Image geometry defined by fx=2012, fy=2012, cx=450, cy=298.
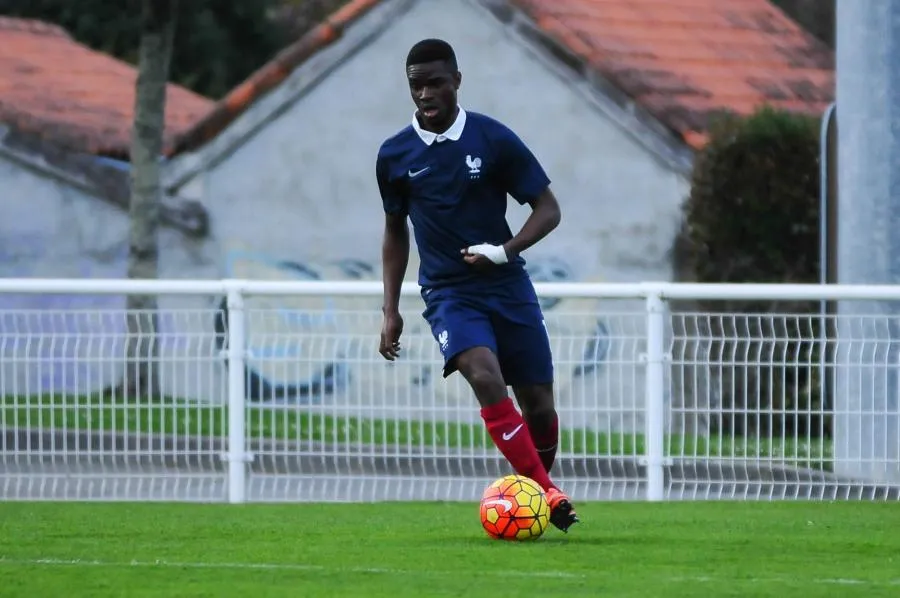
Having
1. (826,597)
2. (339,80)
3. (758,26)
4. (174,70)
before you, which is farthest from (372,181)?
(174,70)

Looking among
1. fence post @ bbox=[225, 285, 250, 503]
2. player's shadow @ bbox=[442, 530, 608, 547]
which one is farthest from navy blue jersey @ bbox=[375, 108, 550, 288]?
fence post @ bbox=[225, 285, 250, 503]

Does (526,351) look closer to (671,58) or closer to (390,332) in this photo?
(390,332)

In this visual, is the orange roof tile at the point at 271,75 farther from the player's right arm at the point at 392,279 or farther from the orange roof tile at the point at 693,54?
the player's right arm at the point at 392,279

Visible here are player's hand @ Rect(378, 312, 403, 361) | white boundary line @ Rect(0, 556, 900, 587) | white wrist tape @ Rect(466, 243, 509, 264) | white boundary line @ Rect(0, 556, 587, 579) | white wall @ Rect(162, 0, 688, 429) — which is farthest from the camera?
white wall @ Rect(162, 0, 688, 429)

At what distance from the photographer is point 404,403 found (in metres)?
11.8

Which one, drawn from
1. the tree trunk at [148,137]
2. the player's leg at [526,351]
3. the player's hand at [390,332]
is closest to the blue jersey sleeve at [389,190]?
the player's hand at [390,332]

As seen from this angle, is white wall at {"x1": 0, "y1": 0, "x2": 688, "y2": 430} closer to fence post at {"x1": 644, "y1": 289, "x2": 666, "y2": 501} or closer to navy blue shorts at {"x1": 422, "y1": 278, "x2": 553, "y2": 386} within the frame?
fence post at {"x1": 644, "y1": 289, "x2": 666, "y2": 501}

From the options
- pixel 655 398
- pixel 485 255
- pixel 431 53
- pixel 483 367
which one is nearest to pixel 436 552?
pixel 483 367

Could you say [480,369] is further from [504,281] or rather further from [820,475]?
[820,475]

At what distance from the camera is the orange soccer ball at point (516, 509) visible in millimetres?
8430

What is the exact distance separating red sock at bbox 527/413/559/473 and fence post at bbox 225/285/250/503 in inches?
122

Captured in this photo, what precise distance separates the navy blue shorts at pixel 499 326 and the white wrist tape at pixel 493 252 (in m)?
0.27

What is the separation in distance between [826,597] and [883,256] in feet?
19.9

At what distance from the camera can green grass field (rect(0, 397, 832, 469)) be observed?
11.7m
